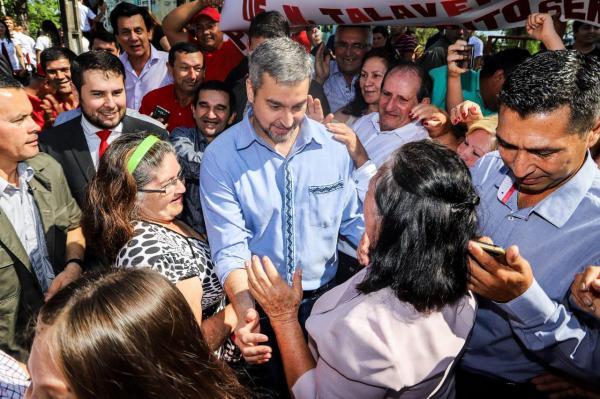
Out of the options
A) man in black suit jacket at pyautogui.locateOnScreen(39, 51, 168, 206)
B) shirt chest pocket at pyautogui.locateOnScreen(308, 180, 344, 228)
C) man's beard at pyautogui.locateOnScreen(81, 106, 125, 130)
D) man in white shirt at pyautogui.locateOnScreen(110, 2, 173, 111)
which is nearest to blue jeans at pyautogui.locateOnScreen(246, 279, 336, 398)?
shirt chest pocket at pyautogui.locateOnScreen(308, 180, 344, 228)

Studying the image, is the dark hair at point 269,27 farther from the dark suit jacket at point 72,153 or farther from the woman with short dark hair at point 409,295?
the woman with short dark hair at point 409,295

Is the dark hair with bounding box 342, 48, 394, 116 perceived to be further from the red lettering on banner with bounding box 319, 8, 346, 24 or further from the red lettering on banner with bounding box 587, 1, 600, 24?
the red lettering on banner with bounding box 587, 1, 600, 24

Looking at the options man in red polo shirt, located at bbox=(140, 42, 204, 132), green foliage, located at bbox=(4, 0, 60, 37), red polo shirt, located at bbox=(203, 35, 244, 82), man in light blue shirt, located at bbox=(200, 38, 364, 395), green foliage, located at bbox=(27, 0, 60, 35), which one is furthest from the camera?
green foliage, located at bbox=(27, 0, 60, 35)

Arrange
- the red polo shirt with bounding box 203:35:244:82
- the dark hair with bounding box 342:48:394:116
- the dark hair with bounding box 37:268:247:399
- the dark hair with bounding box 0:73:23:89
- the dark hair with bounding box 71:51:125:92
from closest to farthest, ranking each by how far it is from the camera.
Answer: the dark hair with bounding box 37:268:247:399
the dark hair with bounding box 0:73:23:89
the dark hair with bounding box 71:51:125:92
the dark hair with bounding box 342:48:394:116
the red polo shirt with bounding box 203:35:244:82

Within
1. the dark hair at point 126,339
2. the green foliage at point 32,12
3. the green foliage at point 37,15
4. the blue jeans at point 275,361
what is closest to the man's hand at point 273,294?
the dark hair at point 126,339

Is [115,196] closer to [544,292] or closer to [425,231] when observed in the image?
[425,231]

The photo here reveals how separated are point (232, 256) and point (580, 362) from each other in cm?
149

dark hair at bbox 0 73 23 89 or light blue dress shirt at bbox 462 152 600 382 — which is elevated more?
dark hair at bbox 0 73 23 89

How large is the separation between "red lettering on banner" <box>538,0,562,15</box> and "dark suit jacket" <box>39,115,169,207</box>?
308cm

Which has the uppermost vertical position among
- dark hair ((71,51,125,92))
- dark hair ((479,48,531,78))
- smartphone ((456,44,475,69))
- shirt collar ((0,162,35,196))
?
dark hair ((71,51,125,92))

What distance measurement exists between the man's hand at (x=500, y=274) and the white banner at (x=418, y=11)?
8.95 ft

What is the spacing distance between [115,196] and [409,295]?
4.96 feet

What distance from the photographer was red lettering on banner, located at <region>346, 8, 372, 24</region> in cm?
412

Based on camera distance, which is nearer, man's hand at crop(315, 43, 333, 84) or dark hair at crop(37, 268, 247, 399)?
dark hair at crop(37, 268, 247, 399)
